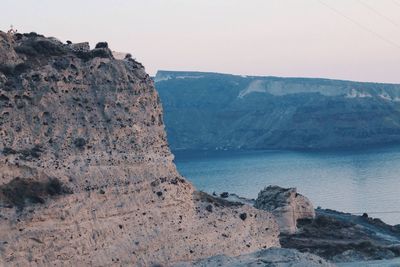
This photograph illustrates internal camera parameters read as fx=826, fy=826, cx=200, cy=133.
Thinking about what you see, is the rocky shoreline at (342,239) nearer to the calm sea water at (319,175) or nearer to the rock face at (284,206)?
the rock face at (284,206)

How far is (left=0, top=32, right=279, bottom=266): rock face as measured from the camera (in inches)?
827

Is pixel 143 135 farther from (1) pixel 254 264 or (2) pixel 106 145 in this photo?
(1) pixel 254 264

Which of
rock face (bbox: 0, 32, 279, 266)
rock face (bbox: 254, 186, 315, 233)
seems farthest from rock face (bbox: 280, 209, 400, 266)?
rock face (bbox: 0, 32, 279, 266)

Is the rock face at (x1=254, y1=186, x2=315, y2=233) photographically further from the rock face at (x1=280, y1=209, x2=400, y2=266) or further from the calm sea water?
the calm sea water

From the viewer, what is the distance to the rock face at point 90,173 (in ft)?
68.9

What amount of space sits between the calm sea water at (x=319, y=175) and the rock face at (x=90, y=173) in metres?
45.5

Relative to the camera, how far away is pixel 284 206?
45594 mm

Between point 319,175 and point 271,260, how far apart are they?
98.3 metres

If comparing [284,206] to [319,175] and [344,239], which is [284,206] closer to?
[344,239]

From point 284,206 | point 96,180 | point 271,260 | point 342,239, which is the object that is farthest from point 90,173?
point 342,239

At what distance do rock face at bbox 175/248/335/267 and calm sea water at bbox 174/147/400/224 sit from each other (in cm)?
4569

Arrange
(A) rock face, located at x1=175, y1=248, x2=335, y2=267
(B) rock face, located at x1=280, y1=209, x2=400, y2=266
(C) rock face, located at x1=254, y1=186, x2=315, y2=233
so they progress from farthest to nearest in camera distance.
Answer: (C) rock face, located at x1=254, y1=186, x2=315, y2=233 → (B) rock face, located at x1=280, y1=209, x2=400, y2=266 → (A) rock face, located at x1=175, y1=248, x2=335, y2=267

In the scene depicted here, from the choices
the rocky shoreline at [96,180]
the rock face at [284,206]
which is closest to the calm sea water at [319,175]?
the rock face at [284,206]

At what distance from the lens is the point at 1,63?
23.2 metres
